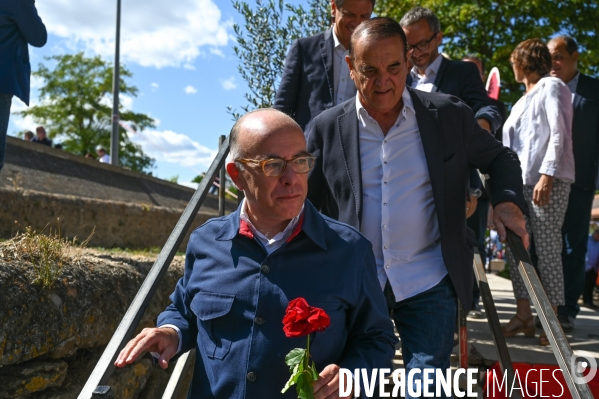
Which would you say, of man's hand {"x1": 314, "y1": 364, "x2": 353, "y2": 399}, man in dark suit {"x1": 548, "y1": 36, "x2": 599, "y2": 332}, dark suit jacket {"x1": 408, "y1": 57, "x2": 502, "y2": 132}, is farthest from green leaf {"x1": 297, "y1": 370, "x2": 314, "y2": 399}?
man in dark suit {"x1": 548, "y1": 36, "x2": 599, "y2": 332}

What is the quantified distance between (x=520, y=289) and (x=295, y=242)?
329 centimetres

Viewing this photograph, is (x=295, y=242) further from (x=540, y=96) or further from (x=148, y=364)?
(x=540, y=96)

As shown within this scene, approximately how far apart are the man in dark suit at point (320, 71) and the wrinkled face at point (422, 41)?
36 centimetres

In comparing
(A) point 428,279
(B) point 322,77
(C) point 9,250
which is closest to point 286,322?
(A) point 428,279

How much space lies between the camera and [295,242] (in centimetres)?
224

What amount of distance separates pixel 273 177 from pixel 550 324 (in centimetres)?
110

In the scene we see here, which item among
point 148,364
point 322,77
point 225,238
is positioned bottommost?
point 148,364

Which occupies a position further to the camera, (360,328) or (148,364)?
(148,364)

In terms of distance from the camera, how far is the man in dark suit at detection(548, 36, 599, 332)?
5473 mm

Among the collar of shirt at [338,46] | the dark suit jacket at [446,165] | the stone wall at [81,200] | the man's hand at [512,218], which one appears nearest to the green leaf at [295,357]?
the dark suit jacket at [446,165]

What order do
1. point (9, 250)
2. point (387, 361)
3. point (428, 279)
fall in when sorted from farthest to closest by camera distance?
point (9, 250) → point (428, 279) → point (387, 361)

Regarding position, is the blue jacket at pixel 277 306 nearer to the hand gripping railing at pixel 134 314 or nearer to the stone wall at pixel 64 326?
the hand gripping railing at pixel 134 314

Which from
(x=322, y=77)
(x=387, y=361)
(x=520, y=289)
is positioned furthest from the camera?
(x=520, y=289)

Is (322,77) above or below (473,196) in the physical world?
above
